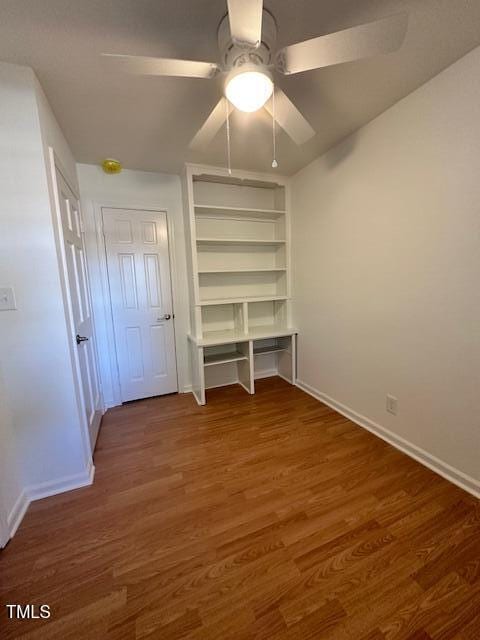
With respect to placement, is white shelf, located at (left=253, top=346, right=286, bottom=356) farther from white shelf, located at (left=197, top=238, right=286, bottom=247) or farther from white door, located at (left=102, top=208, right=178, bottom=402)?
white shelf, located at (left=197, top=238, right=286, bottom=247)

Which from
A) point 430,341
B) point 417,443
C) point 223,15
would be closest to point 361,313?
point 430,341

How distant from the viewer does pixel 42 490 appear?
1588 millimetres

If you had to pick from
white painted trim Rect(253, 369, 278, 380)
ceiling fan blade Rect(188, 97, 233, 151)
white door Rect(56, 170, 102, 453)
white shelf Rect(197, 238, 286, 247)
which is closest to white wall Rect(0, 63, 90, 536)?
white door Rect(56, 170, 102, 453)

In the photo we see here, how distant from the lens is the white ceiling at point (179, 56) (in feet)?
3.56

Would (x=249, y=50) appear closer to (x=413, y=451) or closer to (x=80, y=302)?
(x=80, y=302)

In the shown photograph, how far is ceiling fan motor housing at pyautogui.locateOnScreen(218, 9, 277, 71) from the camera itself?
1.04m

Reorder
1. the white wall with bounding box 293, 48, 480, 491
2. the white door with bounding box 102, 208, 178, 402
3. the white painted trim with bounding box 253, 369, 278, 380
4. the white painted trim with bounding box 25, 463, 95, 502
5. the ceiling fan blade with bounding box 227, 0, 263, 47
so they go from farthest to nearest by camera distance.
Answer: the white painted trim with bounding box 253, 369, 278, 380, the white door with bounding box 102, 208, 178, 402, the white painted trim with bounding box 25, 463, 95, 502, the white wall with bounding box 293, 48, 480, 491, the ceiling fan blade with bounding box 227, 0, 263, 47

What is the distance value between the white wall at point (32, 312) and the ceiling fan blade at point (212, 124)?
83 centimetres

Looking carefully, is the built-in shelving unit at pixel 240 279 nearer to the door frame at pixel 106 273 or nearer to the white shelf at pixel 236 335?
the white shelf at pixel 236 335

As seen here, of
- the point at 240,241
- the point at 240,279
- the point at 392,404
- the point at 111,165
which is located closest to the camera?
the point at 392,404

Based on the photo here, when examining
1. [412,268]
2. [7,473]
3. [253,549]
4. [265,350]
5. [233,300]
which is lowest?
[253,549]

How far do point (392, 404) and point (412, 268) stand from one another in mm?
986

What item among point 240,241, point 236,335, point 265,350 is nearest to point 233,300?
point 236,335

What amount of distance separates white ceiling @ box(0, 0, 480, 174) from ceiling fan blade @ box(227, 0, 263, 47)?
1.00ft
